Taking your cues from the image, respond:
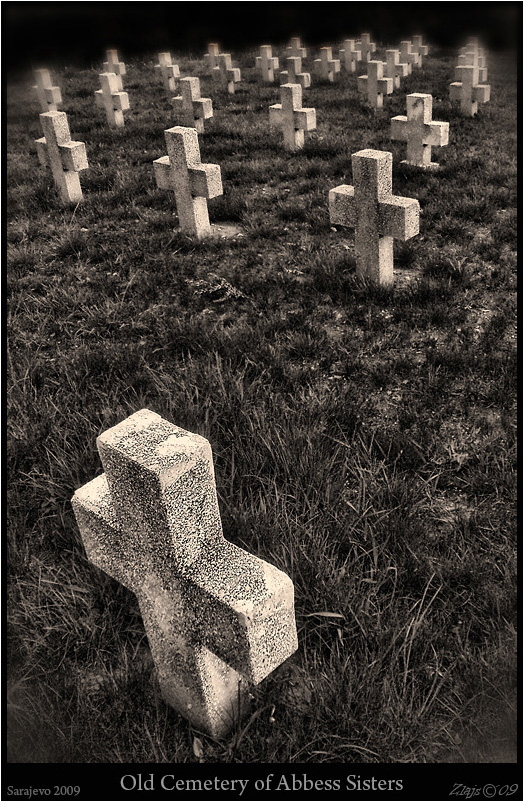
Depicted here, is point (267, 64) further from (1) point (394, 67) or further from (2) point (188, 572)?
(2) point (188, 572)

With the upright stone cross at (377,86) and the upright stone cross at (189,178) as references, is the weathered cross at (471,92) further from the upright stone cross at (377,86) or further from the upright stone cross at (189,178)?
the upright stone cross at (189,178)

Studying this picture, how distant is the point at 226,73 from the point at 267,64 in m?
0.66

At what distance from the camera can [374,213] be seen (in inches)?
179

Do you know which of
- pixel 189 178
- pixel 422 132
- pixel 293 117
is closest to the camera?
pixel 189 178

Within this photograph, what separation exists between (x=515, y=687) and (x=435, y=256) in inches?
135

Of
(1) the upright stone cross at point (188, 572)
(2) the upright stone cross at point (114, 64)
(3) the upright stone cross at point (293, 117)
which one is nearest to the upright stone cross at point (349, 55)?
(2) the upright stone cross at point (114, 64)

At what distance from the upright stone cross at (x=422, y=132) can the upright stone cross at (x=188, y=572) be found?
5527 millimetres

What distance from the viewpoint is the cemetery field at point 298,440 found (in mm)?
2127

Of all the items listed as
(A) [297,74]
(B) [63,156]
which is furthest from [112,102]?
(B) [63,156]

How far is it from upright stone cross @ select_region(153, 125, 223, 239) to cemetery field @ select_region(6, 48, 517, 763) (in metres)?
0.22

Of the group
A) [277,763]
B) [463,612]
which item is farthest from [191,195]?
[277,763]

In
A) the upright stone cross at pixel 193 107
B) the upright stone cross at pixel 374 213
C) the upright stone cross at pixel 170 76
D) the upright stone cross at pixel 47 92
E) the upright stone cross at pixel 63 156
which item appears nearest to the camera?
the upright stone cross at pixel 374 213

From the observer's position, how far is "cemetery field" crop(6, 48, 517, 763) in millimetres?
2127

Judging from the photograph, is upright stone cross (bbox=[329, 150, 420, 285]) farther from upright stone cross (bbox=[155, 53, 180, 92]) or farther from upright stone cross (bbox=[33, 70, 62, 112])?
upright stone cross (bbox=[155, 53, 180, 92])
